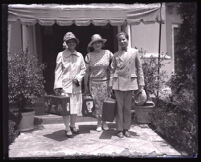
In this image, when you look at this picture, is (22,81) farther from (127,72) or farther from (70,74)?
(127,72)

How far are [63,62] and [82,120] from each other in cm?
209

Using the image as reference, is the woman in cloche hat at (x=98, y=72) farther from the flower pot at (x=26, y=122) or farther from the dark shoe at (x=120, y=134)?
the flower pot at (x=26, y=122)

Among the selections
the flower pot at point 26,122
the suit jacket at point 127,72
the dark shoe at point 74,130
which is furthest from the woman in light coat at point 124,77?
the flower pot at point 26,122

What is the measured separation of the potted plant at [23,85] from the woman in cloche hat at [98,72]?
1231 millimetres

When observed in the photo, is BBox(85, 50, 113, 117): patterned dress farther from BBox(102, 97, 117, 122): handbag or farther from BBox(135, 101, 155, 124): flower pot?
BBox(135, 101, 155, 124): flower pot

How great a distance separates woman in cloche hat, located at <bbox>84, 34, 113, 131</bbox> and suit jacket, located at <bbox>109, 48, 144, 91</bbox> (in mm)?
332

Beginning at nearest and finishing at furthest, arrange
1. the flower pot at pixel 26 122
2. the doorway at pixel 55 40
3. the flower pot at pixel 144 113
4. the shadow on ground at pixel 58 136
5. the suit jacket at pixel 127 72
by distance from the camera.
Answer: the suit jacket at pixel 127 72, the shadow on ground at pixel 58 136, the flower pot at pixel 26 122, the flower pot at pixel 144 113, the doorway at pixel 55 40

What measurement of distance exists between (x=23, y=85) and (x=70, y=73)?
1.24m

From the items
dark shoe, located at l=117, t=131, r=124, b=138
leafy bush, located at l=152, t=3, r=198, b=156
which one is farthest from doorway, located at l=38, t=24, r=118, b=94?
leafy bush, located at l=152, t=3, r=198, b=156

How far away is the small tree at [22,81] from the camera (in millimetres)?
5547

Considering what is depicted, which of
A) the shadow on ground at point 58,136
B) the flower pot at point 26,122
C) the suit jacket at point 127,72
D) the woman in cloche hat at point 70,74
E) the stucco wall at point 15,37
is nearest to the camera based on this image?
the suit jacket at point 127,72

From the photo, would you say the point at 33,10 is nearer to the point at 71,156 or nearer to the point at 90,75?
the point at 90,75

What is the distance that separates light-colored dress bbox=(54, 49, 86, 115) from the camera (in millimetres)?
5039

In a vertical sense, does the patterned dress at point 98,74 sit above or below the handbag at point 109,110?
above
